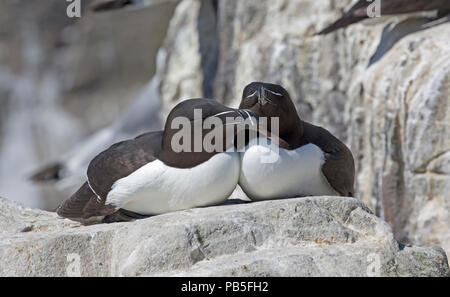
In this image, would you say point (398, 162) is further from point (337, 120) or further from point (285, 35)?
point (285, 35)

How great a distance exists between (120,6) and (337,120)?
3.30 metres

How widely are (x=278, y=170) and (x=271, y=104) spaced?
0.26 metres

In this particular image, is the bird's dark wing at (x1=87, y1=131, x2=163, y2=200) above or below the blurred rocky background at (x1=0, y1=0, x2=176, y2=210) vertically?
above

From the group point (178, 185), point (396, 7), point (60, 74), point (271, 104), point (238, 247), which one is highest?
point (396, 7)

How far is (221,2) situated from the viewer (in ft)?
29.3

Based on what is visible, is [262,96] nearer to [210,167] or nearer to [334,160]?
[210,167]

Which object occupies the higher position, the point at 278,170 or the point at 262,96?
the point at 262,96

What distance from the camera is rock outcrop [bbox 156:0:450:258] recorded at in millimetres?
5441

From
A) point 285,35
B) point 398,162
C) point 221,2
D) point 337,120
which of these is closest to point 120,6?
point 221,2

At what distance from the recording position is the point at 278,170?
349cm

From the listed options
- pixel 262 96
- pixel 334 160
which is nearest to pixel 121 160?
pixel 262 96

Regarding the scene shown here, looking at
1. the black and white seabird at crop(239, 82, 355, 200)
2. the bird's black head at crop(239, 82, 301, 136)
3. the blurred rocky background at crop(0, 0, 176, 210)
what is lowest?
the blurred rocky background at crop(0, 0, 176, 210)

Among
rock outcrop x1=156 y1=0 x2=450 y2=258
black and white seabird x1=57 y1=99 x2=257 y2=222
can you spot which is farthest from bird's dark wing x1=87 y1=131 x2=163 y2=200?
rock outcrop x1=156 y1=0 x2=450 y2=258

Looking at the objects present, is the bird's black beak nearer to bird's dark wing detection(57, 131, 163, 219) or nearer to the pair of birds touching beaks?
the pair of birds touching beaks
